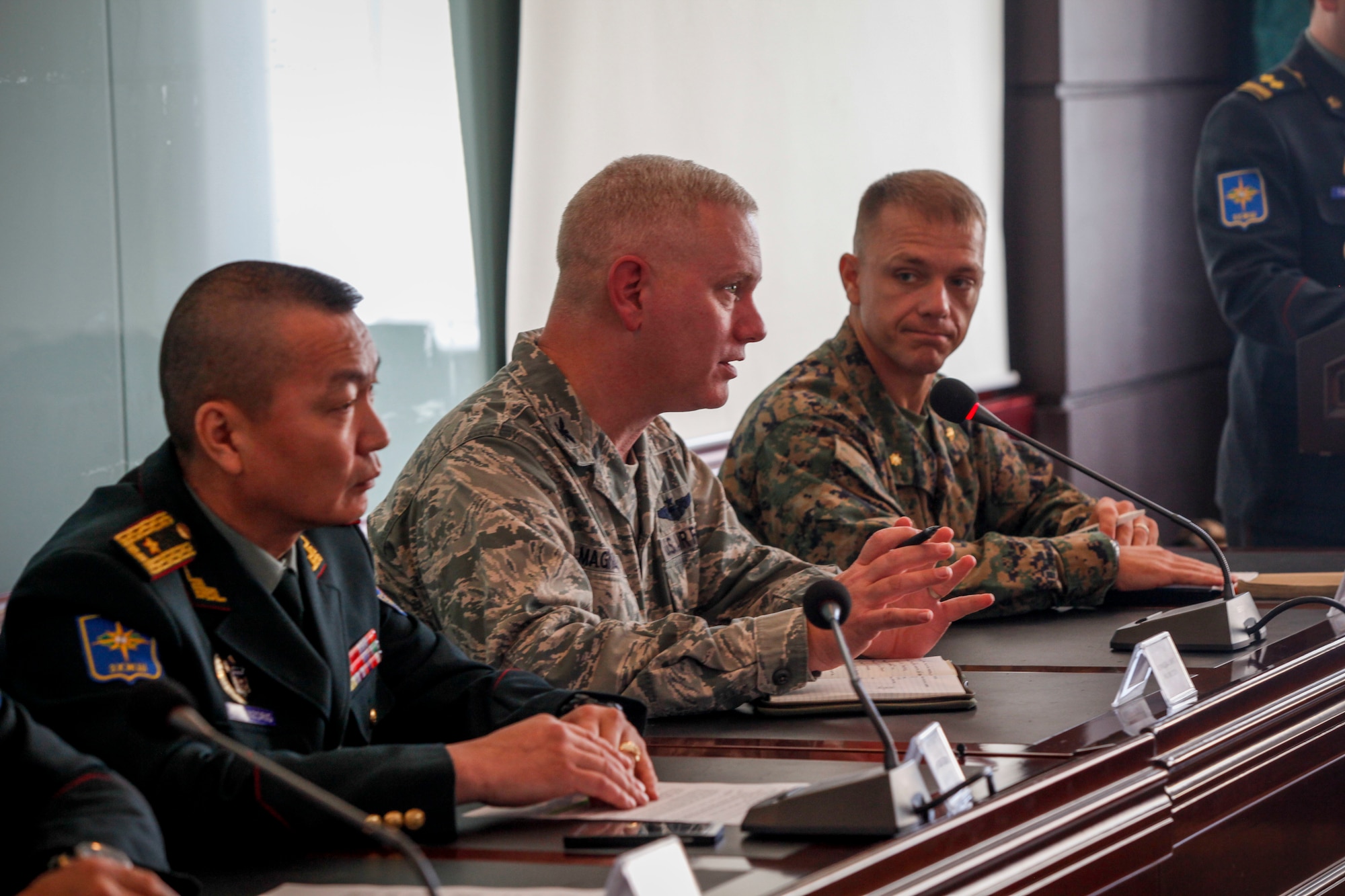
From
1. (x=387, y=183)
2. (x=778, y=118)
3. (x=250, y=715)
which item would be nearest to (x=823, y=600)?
(x=250, y=715)

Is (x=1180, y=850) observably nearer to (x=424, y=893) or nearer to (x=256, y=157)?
(x=424, y=893)

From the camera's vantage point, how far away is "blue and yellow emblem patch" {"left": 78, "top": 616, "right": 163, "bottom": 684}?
1.28 meters

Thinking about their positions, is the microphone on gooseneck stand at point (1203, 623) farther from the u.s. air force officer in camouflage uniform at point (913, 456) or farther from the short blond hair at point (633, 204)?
the short blond hair at point (633, 204)

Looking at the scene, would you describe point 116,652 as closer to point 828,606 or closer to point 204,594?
point 204,594

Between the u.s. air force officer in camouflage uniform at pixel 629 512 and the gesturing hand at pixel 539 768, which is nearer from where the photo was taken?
the gesturing hand at pixel 539 768

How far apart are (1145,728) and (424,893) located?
2.71 ft

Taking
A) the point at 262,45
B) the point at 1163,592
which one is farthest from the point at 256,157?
the point at 1163,592

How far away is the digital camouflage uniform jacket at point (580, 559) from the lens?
1.77 meters

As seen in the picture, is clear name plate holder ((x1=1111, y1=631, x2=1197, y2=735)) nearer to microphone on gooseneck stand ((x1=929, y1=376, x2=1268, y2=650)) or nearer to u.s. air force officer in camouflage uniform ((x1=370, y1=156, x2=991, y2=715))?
u.s. air force officer in camouflage uniform ((x1=370, y1=156, x2=991, y2=715))

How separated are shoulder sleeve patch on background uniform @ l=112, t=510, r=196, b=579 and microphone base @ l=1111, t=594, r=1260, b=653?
129cm

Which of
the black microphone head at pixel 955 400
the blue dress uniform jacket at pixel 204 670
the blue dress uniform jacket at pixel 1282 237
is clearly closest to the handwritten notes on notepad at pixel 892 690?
the blue dress uniform jacket at pixel 204 670

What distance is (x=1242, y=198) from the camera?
14.4ft

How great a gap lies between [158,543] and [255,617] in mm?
116

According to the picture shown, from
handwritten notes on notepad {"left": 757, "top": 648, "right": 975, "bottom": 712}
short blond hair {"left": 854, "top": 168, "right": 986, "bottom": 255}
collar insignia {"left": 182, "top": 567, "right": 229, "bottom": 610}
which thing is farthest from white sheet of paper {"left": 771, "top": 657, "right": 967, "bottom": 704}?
short blond hair {"left": 854, "top": 168, "right": 986, "bottom": 255}
